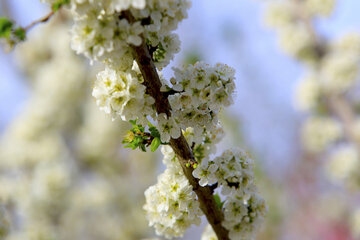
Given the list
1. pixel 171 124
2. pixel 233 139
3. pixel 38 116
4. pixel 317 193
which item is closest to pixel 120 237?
pixel 38 116

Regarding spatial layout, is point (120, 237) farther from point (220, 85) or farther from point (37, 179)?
point (220, 85)

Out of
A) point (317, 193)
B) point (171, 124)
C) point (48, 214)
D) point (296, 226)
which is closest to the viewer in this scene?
point (171, 124)

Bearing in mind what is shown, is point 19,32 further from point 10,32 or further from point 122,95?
point 122,95

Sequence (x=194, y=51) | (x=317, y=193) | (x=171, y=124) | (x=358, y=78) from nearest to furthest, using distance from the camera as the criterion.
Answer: (x=171, y=124) → (x=358, y=78) → (x=194, y=51) → (x=317, y=193)

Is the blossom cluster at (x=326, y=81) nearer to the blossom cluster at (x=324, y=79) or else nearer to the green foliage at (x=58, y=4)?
the blossom cluster at (x=324, y=79)

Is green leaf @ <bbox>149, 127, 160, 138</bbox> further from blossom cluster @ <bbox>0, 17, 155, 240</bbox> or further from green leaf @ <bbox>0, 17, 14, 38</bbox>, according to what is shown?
blossom cluster @ <bbox>0, 17, 155, 240</bbox>

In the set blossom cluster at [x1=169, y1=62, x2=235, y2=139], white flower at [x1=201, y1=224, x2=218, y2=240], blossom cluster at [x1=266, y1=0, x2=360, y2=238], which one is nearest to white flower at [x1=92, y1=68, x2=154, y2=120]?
blossom cluster at [x1=169, y1=62, x2=235, y2=139]
